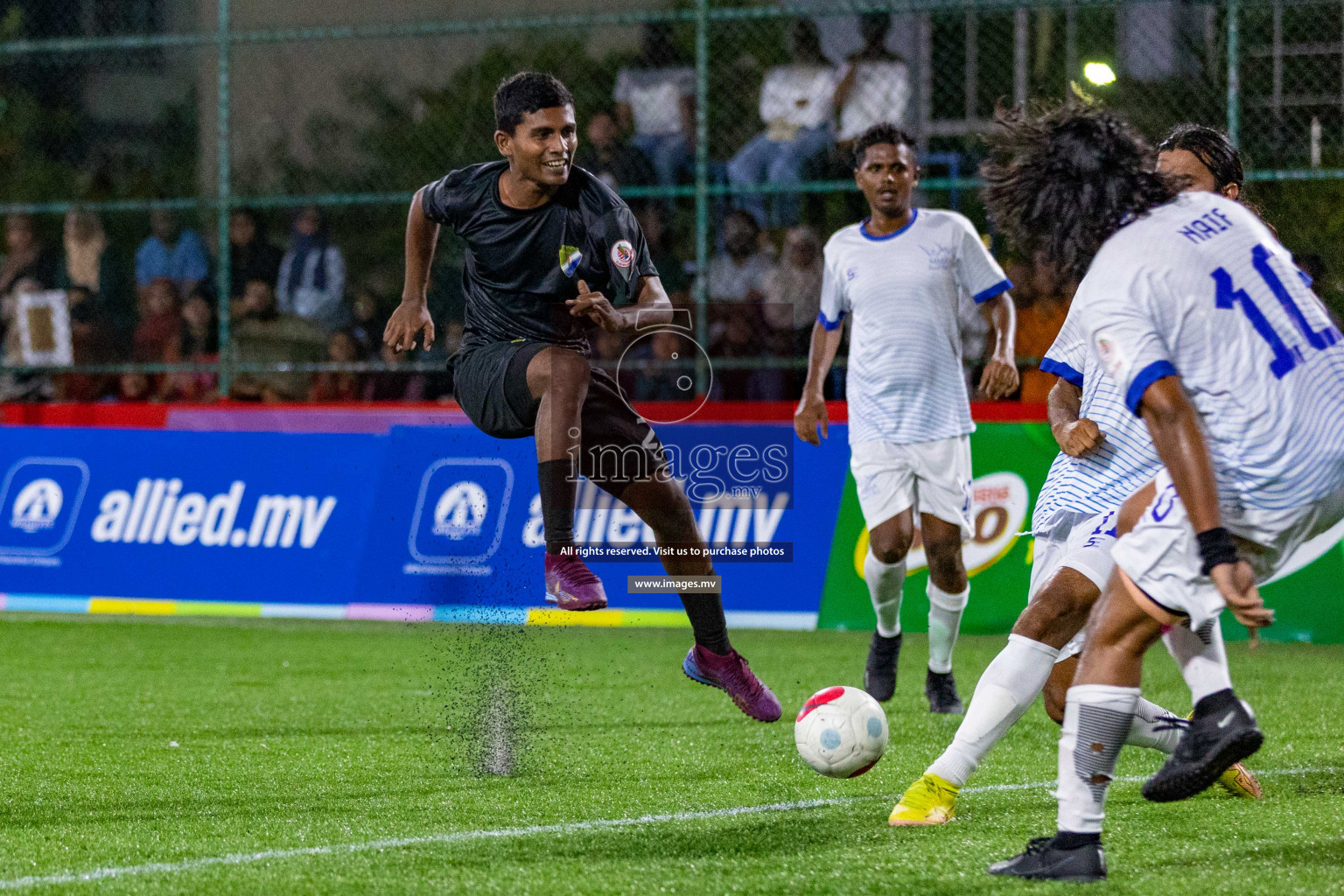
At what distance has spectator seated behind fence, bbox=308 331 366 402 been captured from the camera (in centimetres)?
1195

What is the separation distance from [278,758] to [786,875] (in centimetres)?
261

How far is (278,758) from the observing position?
628 cm

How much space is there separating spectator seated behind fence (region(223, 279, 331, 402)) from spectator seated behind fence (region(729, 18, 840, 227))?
3.38m

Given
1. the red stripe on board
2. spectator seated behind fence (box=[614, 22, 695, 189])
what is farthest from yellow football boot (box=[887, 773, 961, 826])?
spectator seated behind fence (box=[614, 22, 695, 189])

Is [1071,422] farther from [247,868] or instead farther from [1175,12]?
[1175,12]

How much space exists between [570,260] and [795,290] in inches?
217

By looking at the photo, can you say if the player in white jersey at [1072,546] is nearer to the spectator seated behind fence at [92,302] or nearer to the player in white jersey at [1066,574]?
the player in white jersey at [1066,574]

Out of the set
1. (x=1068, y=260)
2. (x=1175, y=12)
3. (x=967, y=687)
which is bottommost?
(x=967, y=687)

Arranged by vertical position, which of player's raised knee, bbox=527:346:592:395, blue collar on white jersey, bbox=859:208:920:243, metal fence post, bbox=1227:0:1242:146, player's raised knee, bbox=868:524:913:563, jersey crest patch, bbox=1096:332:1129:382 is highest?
metal fence post, bbox=1227:0:1242:146

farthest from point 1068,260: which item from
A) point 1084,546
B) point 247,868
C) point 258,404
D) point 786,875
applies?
point 258,404

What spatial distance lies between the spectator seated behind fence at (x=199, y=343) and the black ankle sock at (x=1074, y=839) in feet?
31.0

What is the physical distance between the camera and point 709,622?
6.15 metres

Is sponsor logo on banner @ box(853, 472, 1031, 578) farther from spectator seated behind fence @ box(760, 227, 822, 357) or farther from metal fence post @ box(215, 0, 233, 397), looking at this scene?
metal fence post @ box(215, 0, 233, 397)

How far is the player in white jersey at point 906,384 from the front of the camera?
760 cm
